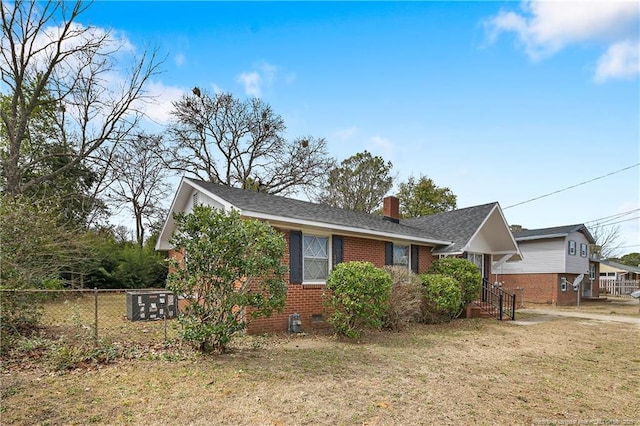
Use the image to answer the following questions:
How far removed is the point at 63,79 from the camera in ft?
53.2

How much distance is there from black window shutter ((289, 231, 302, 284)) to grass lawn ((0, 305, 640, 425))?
1.88m

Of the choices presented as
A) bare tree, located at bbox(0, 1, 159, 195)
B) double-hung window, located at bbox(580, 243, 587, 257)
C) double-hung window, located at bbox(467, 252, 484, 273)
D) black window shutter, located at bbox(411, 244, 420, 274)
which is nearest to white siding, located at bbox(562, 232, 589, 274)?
double-hung window, located at bbox(580, 243, 587, 257)

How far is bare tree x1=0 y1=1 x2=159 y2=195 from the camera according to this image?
567 inches

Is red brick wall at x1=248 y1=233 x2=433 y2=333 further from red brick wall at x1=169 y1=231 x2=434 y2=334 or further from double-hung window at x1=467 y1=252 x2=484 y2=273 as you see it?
double-hung window at x1=467 y1=252 x2=484 y2=273

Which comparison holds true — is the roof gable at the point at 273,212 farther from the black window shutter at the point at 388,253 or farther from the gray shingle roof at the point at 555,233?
the gray shingle roof at the point at 555,233

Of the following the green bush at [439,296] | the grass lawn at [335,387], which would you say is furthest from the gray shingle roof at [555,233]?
the grass lawn at [335,387]

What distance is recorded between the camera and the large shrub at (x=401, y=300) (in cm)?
990

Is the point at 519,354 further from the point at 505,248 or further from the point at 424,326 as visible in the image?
the point at 505,248

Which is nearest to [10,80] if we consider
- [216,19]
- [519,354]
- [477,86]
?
[216,19]

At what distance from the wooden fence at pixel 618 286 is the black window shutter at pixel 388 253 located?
31.7 metres

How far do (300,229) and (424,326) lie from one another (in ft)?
16.1

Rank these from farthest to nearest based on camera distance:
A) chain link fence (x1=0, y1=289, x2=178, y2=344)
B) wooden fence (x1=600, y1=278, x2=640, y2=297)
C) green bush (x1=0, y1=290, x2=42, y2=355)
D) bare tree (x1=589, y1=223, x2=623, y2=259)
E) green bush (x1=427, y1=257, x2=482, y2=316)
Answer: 1. bare tree (x1=589, y1=223, x2=623, y2=259)
2. wooden fence (x1=600, y1=278, x2=640, y2=297)
3. green bush (x1=427, y1=257, x2=482, y2=316)
4. chain link fence (x1=0, y1=289, x2=178, y2=344)
5. green bush (x1=0, y1=290, x2=42, y2=355)

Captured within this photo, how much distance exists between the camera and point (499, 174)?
17.4 m

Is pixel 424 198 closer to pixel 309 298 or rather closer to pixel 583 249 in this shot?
pixel 583 249
